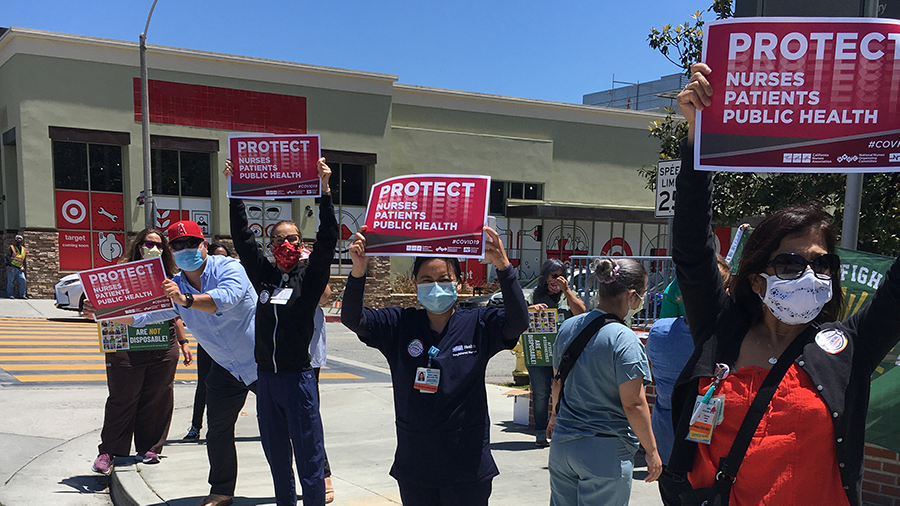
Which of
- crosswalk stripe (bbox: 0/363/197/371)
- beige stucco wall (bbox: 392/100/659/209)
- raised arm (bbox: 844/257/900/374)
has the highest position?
beige stucco wall (bbox: 392/100/659/209)

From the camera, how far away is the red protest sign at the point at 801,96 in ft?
8.18

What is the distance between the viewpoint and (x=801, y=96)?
2547 millimetres

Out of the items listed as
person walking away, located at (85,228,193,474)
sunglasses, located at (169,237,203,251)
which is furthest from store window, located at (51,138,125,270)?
sunglasses, located at (169,237,203,251)

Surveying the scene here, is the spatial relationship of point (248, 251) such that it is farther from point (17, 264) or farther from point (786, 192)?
point (17, 264)

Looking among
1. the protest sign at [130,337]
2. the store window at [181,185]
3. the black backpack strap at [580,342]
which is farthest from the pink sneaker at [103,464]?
the store window at [181,185]

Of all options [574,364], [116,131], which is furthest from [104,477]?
[116,131]

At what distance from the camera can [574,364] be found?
13.0 feet

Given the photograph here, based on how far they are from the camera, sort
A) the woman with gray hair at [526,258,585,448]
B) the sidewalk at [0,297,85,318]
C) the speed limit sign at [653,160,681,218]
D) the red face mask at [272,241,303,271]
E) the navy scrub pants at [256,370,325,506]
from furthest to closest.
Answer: the sidewalk at [0,297,85,318] < the speed limit sign at [653,160,681,218] < the woman with gray hair at [526,258,585,448] < the red face mask at [272,241,303,271] < the navy scrub pants at [256,370,325,506]

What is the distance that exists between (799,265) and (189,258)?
4.50 meters

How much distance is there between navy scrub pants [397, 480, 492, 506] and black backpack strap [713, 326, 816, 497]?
160 cm

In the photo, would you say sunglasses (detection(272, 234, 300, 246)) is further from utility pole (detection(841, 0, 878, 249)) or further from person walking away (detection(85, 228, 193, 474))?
utility pole (detection(841, 0, 878, 249))

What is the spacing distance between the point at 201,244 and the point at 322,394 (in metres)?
5.36

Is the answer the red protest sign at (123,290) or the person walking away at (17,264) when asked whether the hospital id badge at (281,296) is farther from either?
the person walking away at (17,264)

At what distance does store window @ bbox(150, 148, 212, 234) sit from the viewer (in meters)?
25.4
